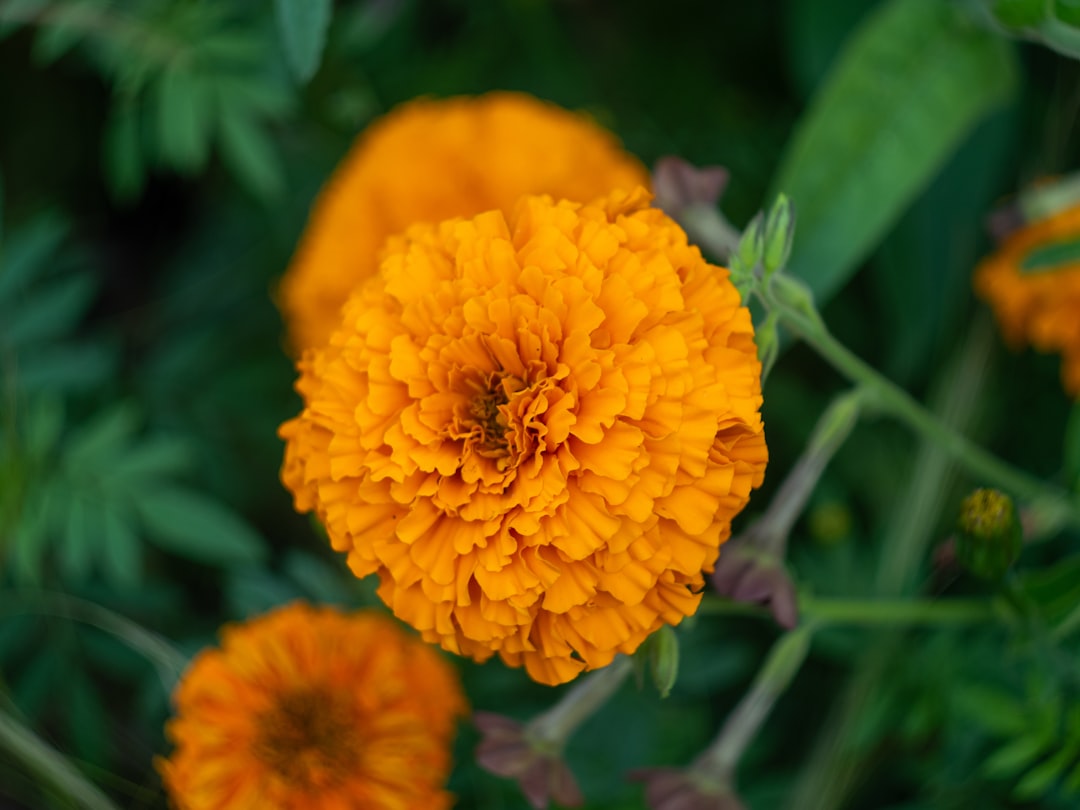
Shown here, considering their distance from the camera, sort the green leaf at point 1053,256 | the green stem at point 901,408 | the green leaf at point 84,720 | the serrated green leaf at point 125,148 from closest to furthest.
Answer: the green stem at point 901,408, the green leaf at point 1053,256, the green leaf at point 84,720, the serrated green leaf at point 125,148

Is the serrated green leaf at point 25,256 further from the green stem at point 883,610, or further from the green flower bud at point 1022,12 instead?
the green flower bud at point 1022,12

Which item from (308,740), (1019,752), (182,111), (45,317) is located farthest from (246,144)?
(1019,752)

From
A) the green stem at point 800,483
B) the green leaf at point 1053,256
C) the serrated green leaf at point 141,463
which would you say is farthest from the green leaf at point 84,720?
the green leaf at point 1053,256

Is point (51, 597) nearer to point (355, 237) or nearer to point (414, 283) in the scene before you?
point (355, 237)

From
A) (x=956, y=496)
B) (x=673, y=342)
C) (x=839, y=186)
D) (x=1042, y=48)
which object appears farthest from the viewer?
(x=1042, y=48)

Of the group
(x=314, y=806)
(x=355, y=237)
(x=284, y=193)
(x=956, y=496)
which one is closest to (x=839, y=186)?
(x=956, y=496)

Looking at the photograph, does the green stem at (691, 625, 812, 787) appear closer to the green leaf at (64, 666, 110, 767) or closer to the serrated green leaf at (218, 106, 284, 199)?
the green leaf at (64, 666, 110, 767)

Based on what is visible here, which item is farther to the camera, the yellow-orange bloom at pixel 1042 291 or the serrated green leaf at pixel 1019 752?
the yellow-orange bloom at pixel 1042 291

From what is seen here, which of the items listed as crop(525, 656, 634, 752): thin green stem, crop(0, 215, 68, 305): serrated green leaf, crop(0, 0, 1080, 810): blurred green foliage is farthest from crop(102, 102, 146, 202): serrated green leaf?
crop(525, 656, 634, 752): thin green stem
